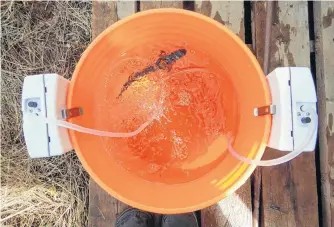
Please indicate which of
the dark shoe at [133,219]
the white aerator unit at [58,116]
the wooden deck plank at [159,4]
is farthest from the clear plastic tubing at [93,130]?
the wooden deck plank at [159,4]

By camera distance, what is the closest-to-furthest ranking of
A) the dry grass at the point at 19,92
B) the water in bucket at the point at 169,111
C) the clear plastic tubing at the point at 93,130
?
the clear plastic tubing at the point at 93,130 < the water in bucket at the point at 169,111 < the dry grass at the point at 19,92

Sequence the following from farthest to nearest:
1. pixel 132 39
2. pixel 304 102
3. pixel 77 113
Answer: pixel 132 39
pixel 77 113
pixel 304 102

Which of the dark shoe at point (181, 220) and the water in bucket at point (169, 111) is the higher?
the water in bucket at point (169, 111)

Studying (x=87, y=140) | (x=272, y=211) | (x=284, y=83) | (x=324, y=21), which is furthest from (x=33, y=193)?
(x=324, y=21)

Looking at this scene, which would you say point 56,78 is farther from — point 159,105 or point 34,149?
point 159,105

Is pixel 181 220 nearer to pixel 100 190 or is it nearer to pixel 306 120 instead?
pixel 100 190

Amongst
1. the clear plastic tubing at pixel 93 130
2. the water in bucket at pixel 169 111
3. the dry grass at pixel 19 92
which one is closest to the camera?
the clear plastic tubing at pixel 93 130

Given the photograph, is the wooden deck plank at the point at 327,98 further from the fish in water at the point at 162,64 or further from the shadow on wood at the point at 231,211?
the fish in water at the point at 162,64

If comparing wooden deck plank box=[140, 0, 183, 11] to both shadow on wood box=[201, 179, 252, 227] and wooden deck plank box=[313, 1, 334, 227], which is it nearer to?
wooden deck plank box=[313, 1, 334, 227]
